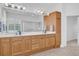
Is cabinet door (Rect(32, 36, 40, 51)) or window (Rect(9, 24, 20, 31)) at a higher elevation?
window (Rect(9, 24, 20, 31))

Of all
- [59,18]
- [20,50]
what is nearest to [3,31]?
[20,50]

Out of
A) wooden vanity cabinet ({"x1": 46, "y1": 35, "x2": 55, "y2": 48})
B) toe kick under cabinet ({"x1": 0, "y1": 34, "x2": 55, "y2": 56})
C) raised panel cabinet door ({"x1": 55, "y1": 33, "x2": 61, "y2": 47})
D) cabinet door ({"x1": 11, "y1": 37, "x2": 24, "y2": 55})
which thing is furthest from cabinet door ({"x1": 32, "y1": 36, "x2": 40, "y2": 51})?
raised panel cabinet door ({"x1": 55, "y1": 33, "x2": 61, "y2": 47})

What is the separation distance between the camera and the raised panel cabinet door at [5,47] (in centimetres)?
233

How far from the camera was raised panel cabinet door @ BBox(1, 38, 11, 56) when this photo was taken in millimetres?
2326

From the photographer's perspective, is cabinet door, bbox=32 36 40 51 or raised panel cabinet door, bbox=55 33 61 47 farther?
cabinet door, bbox=32 36 40 51

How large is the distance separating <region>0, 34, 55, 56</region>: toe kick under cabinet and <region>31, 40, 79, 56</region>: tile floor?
0.12m

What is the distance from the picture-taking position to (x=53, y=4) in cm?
236

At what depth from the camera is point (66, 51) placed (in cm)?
240

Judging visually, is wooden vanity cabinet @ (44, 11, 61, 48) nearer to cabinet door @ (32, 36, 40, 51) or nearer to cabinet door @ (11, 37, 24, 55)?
cabinet door @ (32, 36, 40, 51)

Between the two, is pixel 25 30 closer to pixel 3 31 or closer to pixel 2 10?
pixel 3 31

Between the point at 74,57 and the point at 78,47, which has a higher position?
the point at 78,47

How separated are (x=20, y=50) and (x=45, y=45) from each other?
55 centimetres

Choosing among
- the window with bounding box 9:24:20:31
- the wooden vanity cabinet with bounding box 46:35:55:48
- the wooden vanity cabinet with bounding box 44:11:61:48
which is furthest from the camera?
the wooden vanity cabinet with bounding box 46:35:55:48

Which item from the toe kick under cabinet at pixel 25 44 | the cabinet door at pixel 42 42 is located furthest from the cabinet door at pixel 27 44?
the cabinet door at pixel 42 42
